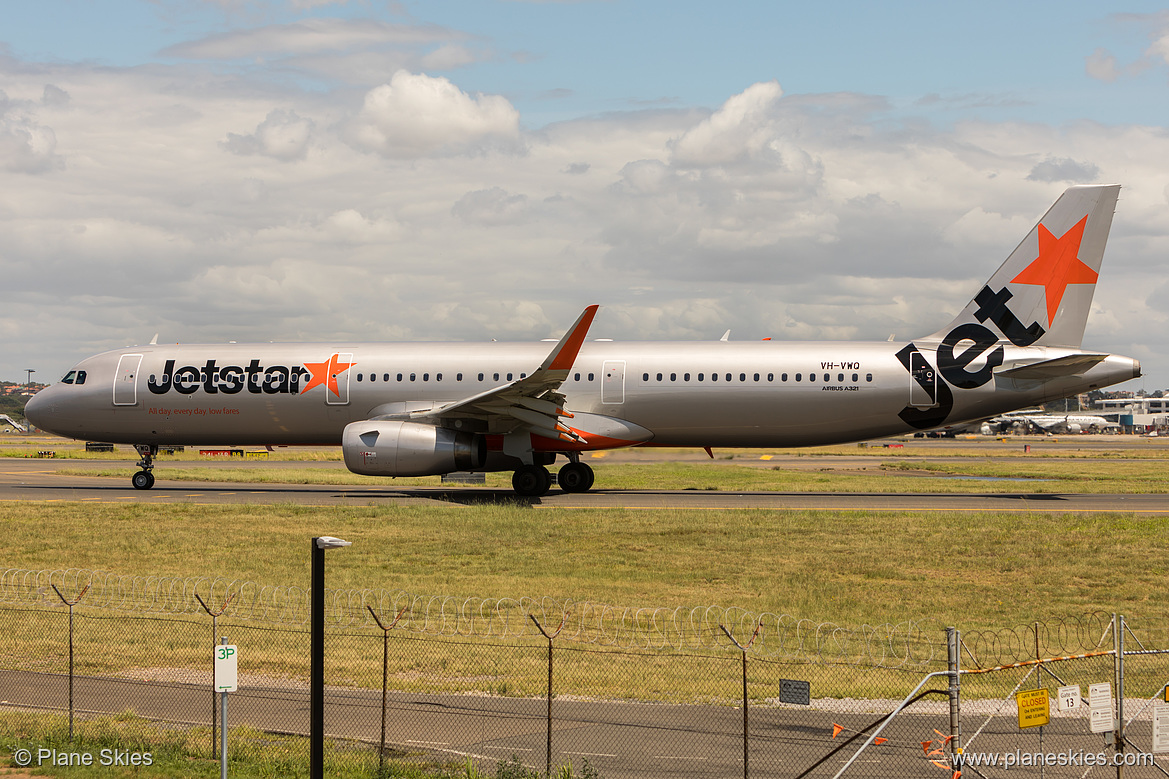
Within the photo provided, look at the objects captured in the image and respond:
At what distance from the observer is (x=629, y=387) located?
34312mm

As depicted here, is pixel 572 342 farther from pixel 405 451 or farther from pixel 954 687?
pixel 954 687

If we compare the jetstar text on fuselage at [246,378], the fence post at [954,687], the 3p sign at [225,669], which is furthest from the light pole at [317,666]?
the jetstar text on fuselage at [246,378]

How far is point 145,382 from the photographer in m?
36.4

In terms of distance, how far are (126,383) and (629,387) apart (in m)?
17.6

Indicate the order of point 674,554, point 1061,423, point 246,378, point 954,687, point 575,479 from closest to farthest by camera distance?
1. point 954,687
2. point 674,554
3. point 246,378
4. point 575,479
5. point 1061,423

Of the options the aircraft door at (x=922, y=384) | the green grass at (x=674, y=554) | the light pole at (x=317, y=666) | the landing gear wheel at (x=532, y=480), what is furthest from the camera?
the landing gear wheel at (x=532, y=480)

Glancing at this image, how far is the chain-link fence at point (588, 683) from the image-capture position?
35.4 feet

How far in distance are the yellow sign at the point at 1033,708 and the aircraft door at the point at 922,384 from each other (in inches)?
994

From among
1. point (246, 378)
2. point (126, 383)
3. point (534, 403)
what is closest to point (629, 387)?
point (534, 403)

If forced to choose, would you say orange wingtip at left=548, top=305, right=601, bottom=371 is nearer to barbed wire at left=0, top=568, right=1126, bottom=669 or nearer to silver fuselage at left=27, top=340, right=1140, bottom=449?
silver fuselage at left=27, top=340, right=1140, bottom=449

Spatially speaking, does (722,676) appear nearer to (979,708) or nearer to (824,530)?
(979,708)

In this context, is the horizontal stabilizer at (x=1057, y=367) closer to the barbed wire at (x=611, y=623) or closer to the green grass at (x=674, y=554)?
the green grass at (x=674, y=554)

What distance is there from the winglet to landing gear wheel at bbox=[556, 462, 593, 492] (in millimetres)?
6715

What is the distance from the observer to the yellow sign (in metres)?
8.80
